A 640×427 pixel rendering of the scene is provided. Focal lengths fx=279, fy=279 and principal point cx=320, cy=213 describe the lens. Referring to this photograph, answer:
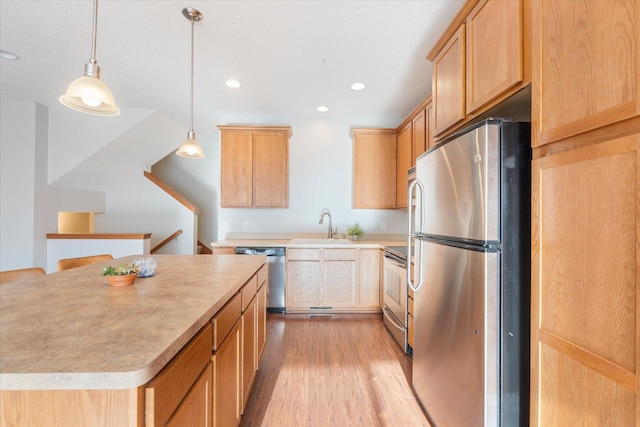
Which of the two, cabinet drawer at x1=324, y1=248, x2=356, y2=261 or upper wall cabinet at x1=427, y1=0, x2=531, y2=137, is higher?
upper wall cabinet at x1=427, y1=0, x2=531, y2=137

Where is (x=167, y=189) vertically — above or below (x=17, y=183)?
above

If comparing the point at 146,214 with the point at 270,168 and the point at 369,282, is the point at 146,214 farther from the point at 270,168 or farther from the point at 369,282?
the point at 369,282

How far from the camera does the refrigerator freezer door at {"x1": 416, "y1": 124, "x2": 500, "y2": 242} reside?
1.23 metres

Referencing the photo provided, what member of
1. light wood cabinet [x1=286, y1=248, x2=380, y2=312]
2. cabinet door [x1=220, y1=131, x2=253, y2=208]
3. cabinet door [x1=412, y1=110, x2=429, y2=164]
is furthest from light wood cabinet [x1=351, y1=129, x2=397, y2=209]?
cabinet door [x1=220, y1=131, x2=253, y2=208]

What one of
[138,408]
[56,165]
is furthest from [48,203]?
[138,408]

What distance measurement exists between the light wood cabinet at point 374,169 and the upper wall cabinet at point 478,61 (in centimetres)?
167

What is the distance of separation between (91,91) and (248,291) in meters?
1.35

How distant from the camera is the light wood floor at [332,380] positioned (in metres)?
1.73

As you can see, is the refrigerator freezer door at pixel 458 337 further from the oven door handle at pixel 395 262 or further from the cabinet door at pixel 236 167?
the cabinet door at pixel 236 167

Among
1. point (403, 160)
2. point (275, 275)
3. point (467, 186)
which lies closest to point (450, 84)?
→ point (467, 186)

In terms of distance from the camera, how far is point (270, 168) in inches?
147

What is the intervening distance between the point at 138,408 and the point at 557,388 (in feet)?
4.37

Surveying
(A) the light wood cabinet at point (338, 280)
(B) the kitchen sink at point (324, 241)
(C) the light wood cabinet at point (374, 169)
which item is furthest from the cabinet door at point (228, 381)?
(C) the light wood cabinet at point (374, 169)

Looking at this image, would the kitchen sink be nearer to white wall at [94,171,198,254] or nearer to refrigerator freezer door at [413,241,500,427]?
refrigerator freezer door at [413,241,500,427]
